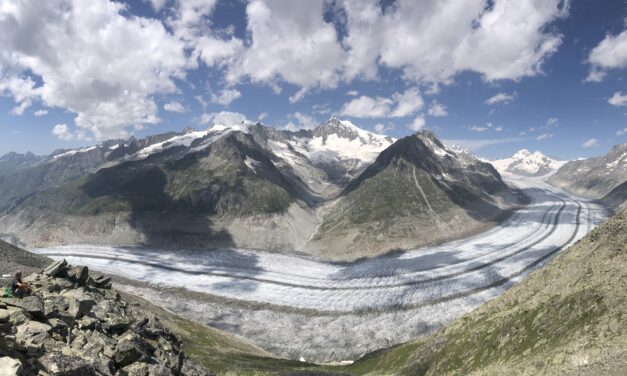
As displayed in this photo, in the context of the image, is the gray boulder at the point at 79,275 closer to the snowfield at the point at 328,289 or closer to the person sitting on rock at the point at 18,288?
the person sitting on rock at the point at 18,288

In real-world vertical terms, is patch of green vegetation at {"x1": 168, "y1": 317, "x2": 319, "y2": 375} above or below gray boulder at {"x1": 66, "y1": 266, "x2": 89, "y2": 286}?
below

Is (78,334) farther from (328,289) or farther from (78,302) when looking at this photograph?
(328,289)

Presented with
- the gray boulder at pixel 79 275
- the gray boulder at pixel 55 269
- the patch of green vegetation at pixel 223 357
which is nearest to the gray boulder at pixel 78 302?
the gray boulder at pixel 55 269

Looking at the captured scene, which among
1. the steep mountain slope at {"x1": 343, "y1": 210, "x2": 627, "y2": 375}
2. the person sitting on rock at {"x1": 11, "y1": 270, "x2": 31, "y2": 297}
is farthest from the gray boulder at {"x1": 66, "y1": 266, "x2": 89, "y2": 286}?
the steep mountain slope at {"x1": 343, "y1": 210, "x2": 627, "y2": 375}

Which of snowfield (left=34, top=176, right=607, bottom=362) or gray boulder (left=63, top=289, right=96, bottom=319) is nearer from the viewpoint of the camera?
gray boulder (left=63, top=289, right=96, bottom=319)

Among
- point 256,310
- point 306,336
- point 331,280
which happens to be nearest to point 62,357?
point 306,336

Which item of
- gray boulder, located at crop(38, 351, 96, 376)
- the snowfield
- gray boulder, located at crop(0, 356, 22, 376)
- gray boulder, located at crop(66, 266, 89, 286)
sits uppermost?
gray boulder, located at crop(66, 266, 89, 286)

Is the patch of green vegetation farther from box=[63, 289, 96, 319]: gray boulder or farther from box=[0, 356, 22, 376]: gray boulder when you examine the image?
box=[0, 356, 22, 376]: gray boulder

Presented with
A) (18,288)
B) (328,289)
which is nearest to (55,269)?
(18,288)
